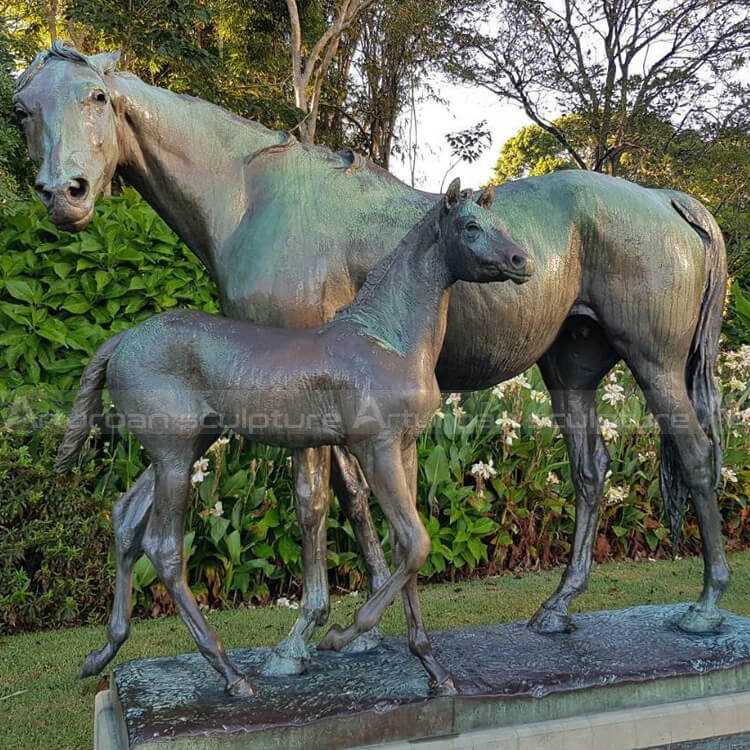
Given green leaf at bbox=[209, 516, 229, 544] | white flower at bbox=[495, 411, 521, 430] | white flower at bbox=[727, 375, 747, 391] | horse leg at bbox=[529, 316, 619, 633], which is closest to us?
horse leg at bbox=[529, 316, 619, 633]

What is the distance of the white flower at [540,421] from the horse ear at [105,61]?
4.16 meters

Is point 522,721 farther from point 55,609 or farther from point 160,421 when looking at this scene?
point 55,609

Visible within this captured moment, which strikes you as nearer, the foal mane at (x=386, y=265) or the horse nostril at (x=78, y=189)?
the horse nostril at (x=78, y=189)

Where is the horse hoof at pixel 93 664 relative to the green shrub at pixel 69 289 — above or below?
below

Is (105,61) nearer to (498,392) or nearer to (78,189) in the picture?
(78,189)

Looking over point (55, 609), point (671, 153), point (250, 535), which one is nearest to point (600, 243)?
point (250, 535)

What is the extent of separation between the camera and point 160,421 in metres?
2.43

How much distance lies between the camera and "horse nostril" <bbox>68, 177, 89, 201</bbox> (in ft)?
7.83

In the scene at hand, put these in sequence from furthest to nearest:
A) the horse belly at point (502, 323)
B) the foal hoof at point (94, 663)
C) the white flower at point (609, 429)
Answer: the white flower at point (609, 429)
the horse belly at point (502, 323)
the foal hoof at point (94, 663)

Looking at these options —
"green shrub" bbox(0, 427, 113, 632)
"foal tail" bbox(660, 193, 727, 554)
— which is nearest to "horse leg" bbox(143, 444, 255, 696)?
"foal tail" bbox(660, 193, 727, 554)

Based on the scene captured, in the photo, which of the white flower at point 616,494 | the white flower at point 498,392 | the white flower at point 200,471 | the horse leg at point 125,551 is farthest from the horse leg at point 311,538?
the white flower at point 616,494

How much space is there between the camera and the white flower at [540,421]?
602 cm

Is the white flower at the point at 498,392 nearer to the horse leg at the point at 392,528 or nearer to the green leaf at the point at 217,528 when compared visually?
the green leaf at the point at 217,528

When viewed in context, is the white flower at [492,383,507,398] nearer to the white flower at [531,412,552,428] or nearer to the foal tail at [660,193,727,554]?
the white flower at [531,412,552,428]
